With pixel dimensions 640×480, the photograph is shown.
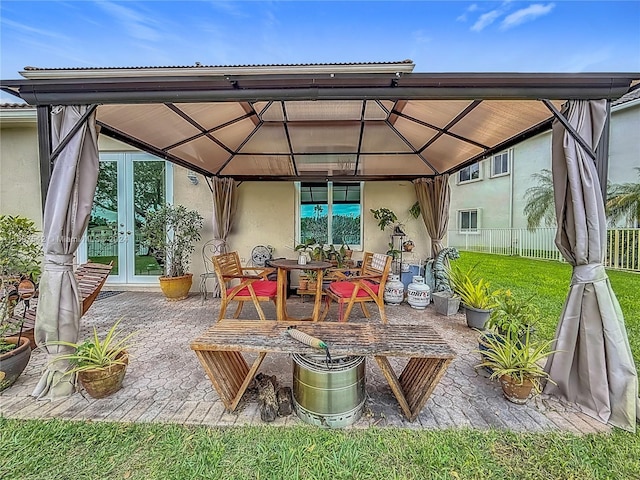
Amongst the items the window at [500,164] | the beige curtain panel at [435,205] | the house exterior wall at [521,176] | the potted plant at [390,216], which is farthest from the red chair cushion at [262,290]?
the window at [500,164]

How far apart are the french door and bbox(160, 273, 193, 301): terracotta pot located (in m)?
0.97

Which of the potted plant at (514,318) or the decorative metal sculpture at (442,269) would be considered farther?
the decorative metal sculpture at (442,269)

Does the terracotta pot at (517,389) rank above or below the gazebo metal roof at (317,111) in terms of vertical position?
below

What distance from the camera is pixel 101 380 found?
7.09 ft

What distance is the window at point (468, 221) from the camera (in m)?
12.5

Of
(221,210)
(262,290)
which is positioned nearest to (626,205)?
(262,290)

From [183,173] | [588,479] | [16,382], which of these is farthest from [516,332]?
[183,173]

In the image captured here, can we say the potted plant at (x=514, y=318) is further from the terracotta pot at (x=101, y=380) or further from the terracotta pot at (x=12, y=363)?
the terracotta pot at (x=12, y=363)

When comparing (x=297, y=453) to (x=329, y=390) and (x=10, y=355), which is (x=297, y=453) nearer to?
(x=329, y=390)

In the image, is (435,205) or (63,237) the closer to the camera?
(63,237)

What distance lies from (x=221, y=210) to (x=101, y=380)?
374cm

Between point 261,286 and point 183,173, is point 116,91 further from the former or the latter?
point 183,173

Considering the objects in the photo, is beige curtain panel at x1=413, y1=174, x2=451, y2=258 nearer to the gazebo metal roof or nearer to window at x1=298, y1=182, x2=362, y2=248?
the gazebo metal roof

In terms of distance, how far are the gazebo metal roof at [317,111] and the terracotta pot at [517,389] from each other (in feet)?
7.27
